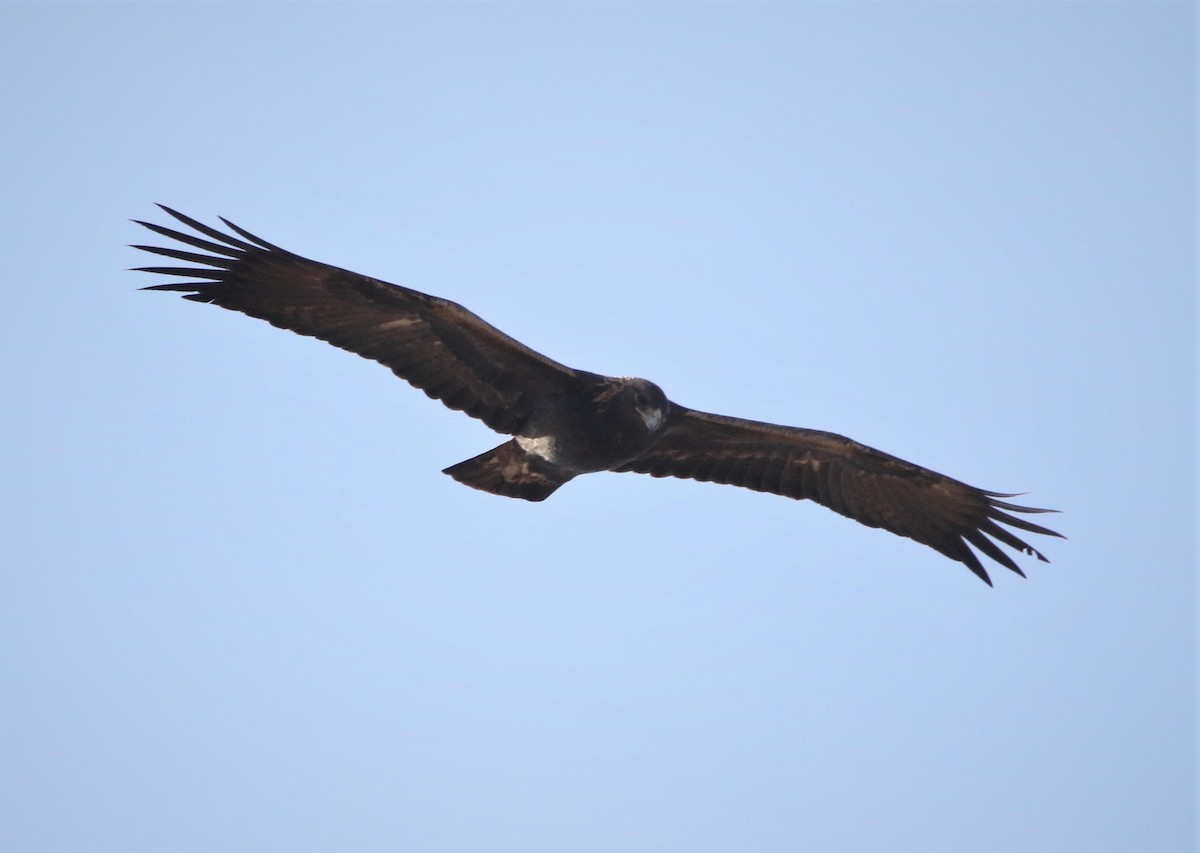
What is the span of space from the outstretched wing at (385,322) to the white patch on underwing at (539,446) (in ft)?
0.50

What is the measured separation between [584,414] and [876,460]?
2.66 meters

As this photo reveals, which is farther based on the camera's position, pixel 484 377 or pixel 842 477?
pixel 842 477

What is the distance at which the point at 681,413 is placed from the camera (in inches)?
459

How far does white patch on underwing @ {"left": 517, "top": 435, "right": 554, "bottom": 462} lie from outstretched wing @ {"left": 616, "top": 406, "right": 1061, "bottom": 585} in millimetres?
884

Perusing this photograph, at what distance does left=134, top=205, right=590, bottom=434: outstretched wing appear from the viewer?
10633 millimetres

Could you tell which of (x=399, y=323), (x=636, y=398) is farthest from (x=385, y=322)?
(x=636, y=398)

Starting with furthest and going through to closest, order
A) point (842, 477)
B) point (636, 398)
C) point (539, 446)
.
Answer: point (842, 477) < point (539, 446) < point (636, 398)

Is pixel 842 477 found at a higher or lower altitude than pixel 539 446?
higher

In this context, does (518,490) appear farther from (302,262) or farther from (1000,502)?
(1000,502)

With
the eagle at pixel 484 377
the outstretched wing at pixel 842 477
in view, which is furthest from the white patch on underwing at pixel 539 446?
the outstretched wing at pixel 842 477

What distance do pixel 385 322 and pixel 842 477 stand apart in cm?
395

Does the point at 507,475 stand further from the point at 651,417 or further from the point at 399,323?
the point at 399,323

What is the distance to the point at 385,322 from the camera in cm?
1087

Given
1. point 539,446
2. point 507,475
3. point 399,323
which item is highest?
point 399,323
